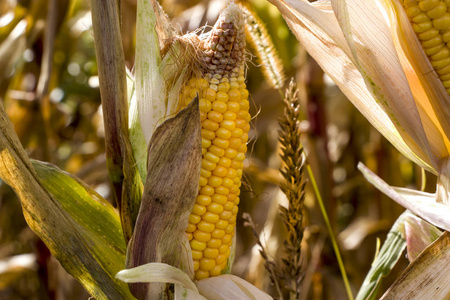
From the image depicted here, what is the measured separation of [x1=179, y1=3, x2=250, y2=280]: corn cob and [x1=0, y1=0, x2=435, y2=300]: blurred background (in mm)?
758

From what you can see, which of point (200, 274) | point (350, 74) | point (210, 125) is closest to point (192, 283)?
point (200, 274)

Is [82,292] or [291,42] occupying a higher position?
[291,42]

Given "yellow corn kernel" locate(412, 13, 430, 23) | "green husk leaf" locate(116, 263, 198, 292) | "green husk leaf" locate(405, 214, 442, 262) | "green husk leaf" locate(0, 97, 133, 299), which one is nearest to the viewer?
"green husk leaf" locate(116, 263, 198, 292)

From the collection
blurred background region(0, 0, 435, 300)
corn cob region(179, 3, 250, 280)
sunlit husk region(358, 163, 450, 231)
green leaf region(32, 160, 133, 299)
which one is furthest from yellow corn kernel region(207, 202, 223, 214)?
blurred background region(0, 0, 435, 300)

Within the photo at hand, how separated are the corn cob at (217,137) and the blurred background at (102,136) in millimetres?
758

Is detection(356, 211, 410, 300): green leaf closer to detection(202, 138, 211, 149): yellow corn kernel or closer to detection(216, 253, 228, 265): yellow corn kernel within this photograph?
detection(216, 253, 228, 265): yellow corn kernel

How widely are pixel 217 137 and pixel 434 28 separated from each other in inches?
19.2

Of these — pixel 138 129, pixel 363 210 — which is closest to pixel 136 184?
pixel 138 129

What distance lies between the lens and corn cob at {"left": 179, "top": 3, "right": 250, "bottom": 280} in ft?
2.61

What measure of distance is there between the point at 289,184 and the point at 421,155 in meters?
0.28

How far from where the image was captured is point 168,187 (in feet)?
2.36

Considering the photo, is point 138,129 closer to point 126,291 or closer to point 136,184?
point 136,184

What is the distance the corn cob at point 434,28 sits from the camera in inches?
34.8

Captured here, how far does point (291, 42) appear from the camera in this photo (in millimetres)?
2305
